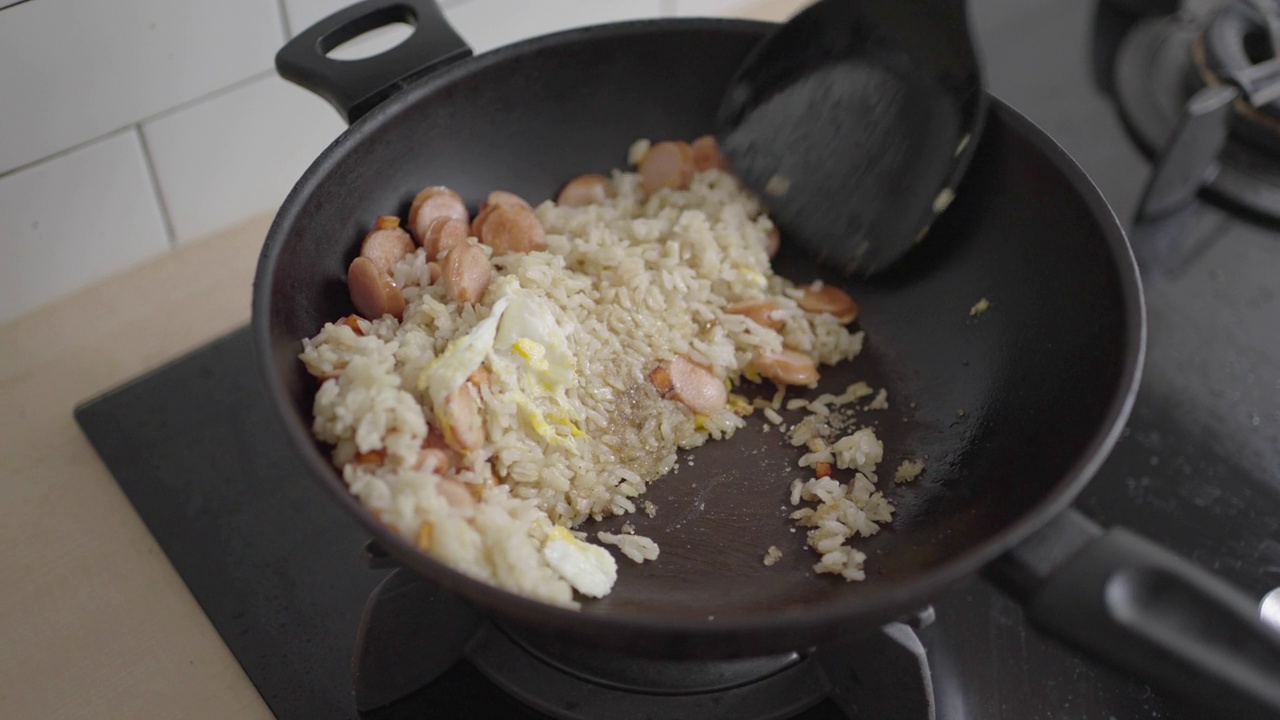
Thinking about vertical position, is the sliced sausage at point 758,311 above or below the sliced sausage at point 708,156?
below

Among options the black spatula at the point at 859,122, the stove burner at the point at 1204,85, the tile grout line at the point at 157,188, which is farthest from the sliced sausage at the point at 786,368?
the tile grout line at the point at 157,188

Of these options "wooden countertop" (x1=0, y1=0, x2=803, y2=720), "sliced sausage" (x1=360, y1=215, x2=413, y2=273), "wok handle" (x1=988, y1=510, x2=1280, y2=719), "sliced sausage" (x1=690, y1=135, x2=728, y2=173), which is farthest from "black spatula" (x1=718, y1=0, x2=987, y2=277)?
"wooden countertop" (x1=0, y1=0, x2=803, y2=720)

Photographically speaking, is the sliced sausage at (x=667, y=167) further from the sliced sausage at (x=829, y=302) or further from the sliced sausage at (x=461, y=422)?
the sliced sausage at (x=461, y=422)

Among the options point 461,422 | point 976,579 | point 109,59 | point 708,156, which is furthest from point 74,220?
point 976,579

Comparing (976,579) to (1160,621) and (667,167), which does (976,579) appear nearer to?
(1160,621)

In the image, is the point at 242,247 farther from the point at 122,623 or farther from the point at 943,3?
the point at 943,3

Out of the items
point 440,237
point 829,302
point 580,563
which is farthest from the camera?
point 829,302
